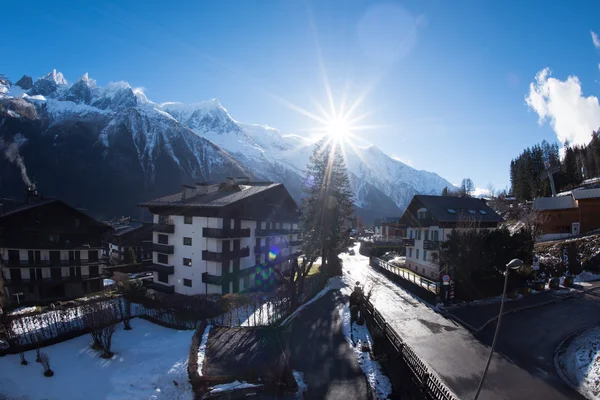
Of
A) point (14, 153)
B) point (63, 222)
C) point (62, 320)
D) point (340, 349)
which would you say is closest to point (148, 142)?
point (14, 153)

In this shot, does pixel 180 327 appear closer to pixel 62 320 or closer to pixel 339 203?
pixel 62 320

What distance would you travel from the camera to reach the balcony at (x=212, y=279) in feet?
112

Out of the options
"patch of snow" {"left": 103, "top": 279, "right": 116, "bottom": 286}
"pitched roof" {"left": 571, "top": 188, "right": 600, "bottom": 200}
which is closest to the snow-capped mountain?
"patch of snow" {"left": 103, "top": 279, "right": 116, "bottom": 286}

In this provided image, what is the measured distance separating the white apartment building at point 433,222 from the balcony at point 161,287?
33691mm

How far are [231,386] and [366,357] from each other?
8661mm

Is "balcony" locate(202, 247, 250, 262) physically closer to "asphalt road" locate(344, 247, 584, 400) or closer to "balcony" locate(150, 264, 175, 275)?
"balcony" locate(150, 264, 175, 275)

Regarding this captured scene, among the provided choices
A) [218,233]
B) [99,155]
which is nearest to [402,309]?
[218,233]

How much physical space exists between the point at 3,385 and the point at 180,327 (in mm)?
10661

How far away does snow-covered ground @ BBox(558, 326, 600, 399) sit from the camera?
1364 cm

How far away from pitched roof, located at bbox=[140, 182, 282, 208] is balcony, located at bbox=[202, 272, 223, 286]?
8312 mm

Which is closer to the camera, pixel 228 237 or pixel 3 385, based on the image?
pixel 3 385

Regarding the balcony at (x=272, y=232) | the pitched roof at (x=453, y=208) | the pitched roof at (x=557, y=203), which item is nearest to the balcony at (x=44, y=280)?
the balcony at (x=272, y=232)

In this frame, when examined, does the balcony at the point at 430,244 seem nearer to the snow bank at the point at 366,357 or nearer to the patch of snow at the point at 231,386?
the snow bank at the point at 366,357

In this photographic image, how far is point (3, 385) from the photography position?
50.3ft
